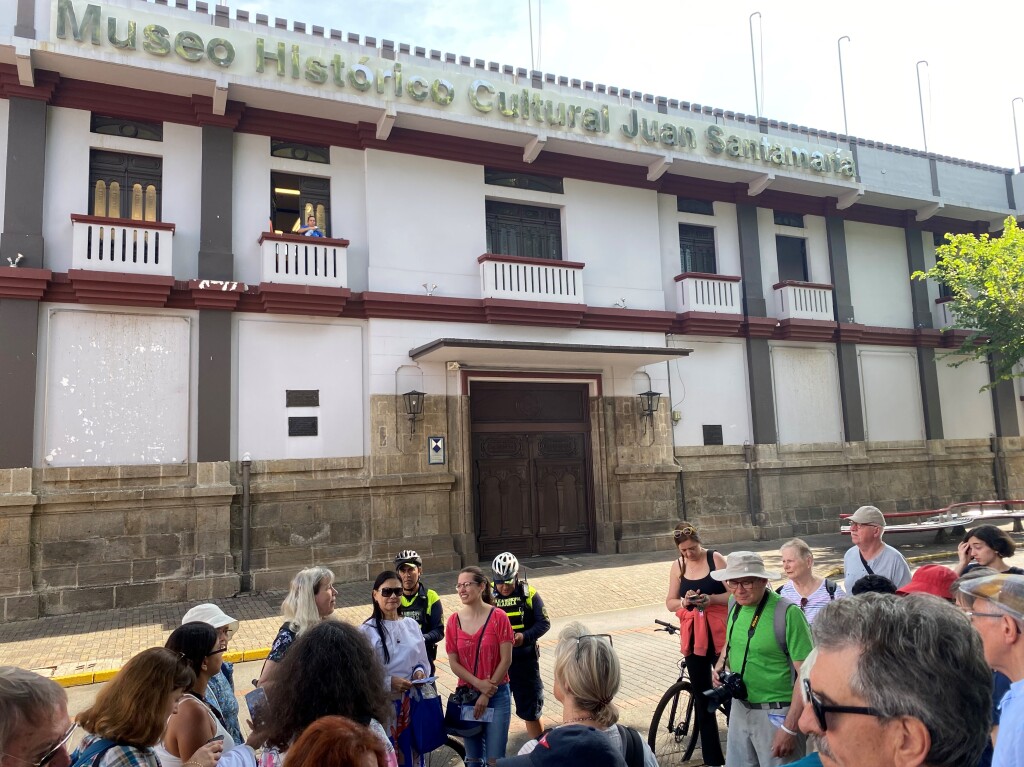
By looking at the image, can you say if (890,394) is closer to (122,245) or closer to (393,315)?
(393,315)

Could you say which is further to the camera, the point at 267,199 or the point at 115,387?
the point at 267,199

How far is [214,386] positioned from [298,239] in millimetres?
3145

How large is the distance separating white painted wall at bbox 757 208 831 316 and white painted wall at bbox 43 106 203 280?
13.7m

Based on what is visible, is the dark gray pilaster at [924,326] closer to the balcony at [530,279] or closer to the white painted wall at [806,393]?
the white painted wall at [806,393]

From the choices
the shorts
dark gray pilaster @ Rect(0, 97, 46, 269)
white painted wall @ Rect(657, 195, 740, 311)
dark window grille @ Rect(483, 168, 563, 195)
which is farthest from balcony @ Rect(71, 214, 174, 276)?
white painted wall @ Rect(657, 195, 740, 311)

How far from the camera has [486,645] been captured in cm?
439

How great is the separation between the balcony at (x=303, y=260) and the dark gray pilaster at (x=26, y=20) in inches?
185

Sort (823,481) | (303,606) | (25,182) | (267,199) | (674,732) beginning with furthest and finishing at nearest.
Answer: (823,481) → (267,199) → (25,182) → (674,732) → (303,606)

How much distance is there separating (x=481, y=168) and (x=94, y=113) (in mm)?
7386

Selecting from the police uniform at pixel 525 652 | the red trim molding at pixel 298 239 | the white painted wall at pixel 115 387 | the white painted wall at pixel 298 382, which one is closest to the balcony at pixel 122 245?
the white painted wall at pixel 115 387

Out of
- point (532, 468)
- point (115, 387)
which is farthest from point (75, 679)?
point (532, 468)

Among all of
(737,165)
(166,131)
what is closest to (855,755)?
(166,131)

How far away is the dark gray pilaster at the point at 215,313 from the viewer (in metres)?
11.8

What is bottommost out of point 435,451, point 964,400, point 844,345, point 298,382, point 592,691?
point 592,691
